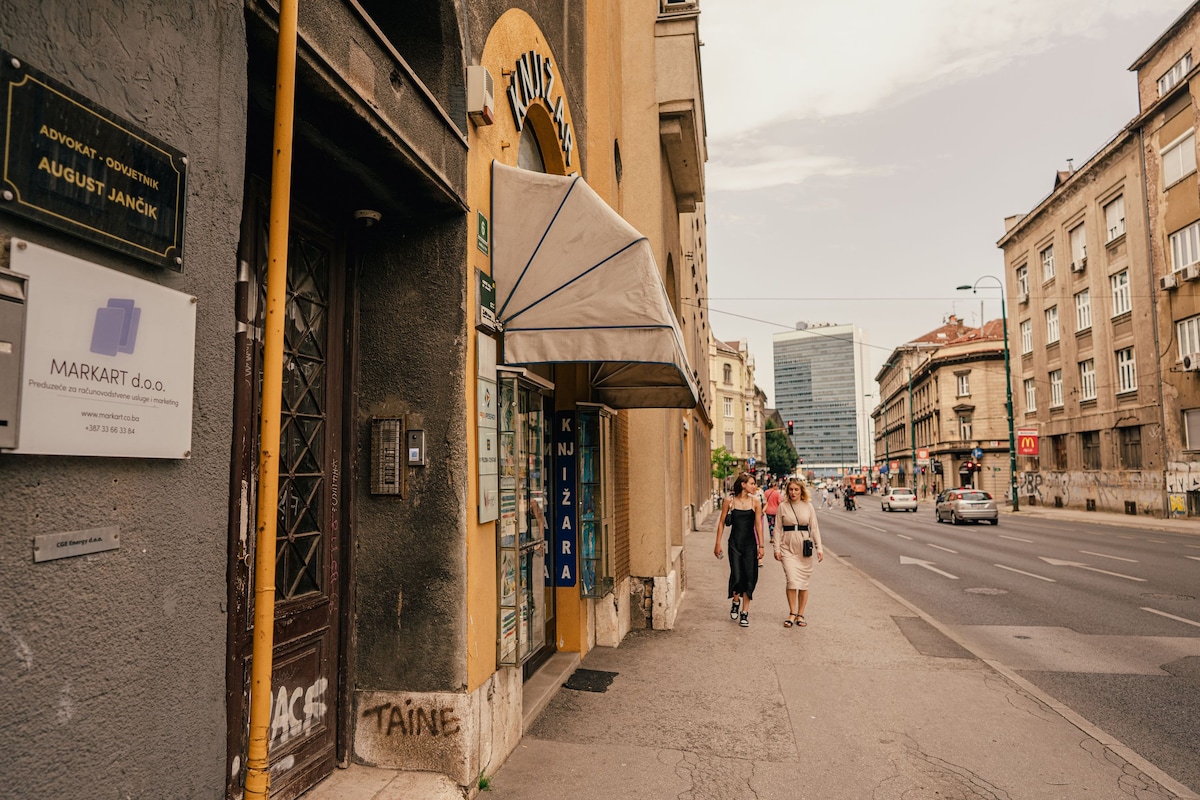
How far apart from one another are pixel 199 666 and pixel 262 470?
606mm

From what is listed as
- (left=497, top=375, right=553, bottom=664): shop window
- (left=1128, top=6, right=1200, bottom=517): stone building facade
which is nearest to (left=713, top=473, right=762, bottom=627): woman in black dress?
(left=497, top=375, right=553, bottom=664): shop window

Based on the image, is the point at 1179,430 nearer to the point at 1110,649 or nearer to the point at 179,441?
the point at 1110,649

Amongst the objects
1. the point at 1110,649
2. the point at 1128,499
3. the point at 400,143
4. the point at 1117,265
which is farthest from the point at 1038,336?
the point at 400,143

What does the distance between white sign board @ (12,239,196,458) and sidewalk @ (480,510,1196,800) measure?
10.3 ft

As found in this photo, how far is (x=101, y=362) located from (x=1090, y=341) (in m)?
43.9

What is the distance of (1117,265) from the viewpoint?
34844 mm

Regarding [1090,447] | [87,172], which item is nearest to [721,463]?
[1090,447]

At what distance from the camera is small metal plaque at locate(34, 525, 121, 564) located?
5.99ft

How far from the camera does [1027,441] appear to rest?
40875 millimetres

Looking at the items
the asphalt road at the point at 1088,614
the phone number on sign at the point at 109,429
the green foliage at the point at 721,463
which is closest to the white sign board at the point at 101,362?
the phone number on sign at the point at 109,429

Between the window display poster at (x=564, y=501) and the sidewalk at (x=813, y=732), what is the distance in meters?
0.99

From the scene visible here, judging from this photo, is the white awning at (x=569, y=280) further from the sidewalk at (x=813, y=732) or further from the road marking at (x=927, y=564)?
the road marking at (x=927, y=564)

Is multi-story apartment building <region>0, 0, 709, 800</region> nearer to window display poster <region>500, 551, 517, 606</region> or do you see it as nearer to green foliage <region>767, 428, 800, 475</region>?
window display poster <region>500, 551, 517, 606</region>

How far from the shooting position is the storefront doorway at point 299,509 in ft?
10.8
